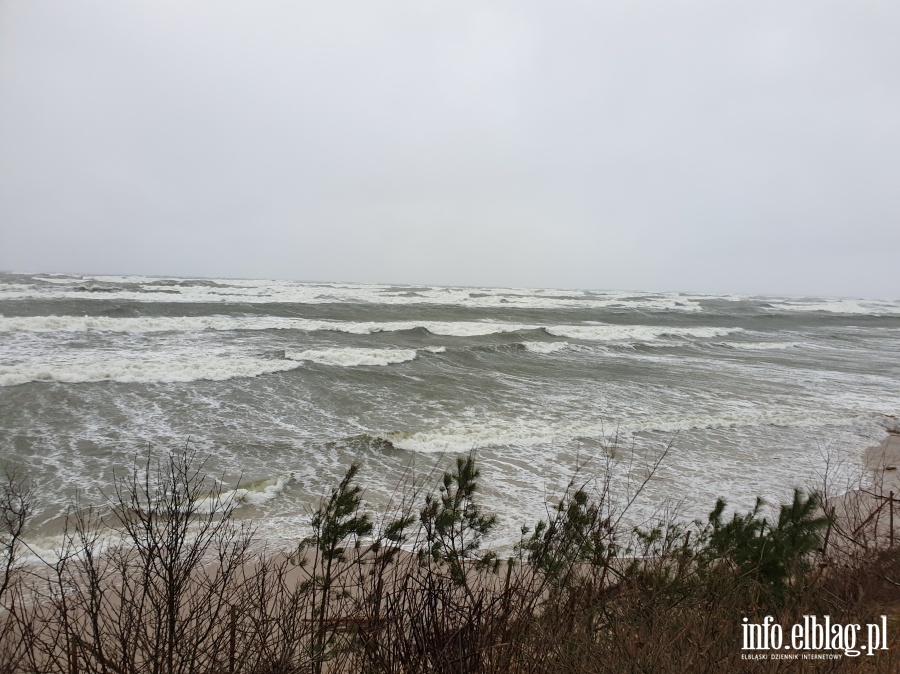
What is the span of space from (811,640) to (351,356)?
634 inches

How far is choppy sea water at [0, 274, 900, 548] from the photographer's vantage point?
7066mm

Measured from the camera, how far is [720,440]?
30.9ft

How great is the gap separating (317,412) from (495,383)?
19.6 feet

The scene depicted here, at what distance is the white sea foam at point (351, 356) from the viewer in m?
16.9

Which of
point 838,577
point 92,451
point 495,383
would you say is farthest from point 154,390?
point 838,577

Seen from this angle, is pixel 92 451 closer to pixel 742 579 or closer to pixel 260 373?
pixel 260 373

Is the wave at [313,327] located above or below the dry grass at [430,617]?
above

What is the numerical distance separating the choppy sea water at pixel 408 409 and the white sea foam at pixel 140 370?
83 millimetres

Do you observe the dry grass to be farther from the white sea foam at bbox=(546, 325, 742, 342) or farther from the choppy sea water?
the white sea foam at bbox=(546, 325, 742, 342)

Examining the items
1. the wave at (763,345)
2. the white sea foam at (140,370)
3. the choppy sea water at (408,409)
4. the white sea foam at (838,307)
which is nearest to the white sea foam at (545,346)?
the choppy sea water at (408,409)

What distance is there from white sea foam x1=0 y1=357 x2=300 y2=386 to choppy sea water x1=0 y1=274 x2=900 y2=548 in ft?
0.27

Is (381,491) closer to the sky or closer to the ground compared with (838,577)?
closer to the ground

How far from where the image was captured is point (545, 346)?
22328 mm

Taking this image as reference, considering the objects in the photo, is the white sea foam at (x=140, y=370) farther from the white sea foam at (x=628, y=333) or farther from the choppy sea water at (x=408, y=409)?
the white sea foam at (x=628, y=333)
